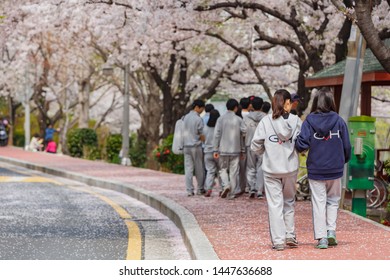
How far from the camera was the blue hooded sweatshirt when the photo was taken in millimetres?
11242

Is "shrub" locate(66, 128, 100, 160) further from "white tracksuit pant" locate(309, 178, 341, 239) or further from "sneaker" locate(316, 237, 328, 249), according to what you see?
"sneaker" locate(316, 237, 328, 249)

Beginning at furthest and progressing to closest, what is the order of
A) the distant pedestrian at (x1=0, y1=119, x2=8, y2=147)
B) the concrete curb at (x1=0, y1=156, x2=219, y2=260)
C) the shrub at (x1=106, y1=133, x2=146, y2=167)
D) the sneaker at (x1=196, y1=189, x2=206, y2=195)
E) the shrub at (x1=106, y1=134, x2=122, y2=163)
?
the distant pedestrian at (x1=0, y1=119, x2=8, y2=147), the shrub at (x1=106, y1=134, x2=122, y2=163), the shrub at (x1=106, y1=133, x2=146, y2=167), the sneaker at (x1=196, y1=189, x2=206, y2=195), the concrete curb at (x1=0, y1=156, x2=219, y2=260)

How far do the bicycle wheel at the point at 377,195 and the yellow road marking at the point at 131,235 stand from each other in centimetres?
417

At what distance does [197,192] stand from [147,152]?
16853 mm

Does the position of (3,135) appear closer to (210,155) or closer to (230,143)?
(210,155)

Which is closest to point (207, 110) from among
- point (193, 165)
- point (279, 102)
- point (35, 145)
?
point (193, 165)

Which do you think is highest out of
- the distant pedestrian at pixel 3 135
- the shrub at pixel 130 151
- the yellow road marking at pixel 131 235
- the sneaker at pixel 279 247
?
the distant pedestrian at pixel 3 135

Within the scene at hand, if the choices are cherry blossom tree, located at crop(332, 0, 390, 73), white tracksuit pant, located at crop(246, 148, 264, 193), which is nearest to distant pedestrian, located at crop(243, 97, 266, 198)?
white tracksuit pant, located at crop(246, 148, 264, 193)

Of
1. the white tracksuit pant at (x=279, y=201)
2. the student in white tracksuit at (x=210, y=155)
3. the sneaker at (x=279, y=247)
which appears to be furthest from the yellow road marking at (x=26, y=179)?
the sneaker at (x=279, y=247)

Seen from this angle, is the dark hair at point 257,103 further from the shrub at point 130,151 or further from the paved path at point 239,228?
the shrub at point 130,151

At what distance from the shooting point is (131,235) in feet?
45.6

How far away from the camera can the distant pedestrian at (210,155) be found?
63.2 ft

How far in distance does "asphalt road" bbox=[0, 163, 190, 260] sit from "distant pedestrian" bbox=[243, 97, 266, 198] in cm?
183

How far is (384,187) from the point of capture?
725 inches
